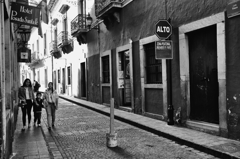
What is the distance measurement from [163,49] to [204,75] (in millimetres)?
1429

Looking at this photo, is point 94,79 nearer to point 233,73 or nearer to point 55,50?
point 55,50

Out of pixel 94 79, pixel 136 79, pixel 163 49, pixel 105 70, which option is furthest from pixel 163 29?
pixel 94 79

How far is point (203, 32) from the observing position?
22.5 ft

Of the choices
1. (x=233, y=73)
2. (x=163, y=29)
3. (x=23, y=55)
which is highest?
(x=163, y=29)

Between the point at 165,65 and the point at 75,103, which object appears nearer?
the point at 165,65

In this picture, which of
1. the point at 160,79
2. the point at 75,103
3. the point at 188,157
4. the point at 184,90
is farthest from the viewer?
Result: the point at 75,103

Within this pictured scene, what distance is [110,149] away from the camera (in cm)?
556

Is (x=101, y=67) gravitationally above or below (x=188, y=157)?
above

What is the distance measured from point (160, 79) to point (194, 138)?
3401mm

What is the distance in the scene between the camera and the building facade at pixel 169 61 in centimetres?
591

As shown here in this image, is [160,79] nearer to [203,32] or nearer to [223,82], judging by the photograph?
[203,32]

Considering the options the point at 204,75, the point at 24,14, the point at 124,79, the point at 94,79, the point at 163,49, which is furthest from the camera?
the point at 94,79

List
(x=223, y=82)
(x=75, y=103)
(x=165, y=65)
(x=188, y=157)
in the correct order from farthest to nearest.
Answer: (x=75, y=103), (x=165, y=65), (x=223, y=82), (x=188, y=157)

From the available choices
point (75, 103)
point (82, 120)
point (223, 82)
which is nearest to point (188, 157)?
point (223, 82)
